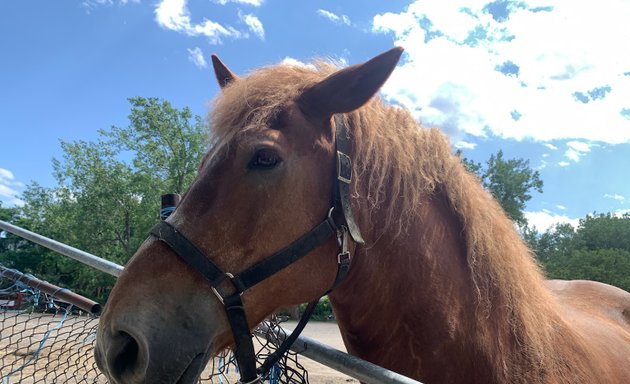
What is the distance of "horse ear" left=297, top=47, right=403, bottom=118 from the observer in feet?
5.57

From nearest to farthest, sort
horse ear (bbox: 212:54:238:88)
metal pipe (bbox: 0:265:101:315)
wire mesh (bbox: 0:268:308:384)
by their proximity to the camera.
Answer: wire mesh (bbox: 0:268:308:384) < horse ear (bbox: 212:54:238:88) < metal pipe (bbox: 0:265:101:315)

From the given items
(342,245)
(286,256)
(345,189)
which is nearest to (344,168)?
(345,189)

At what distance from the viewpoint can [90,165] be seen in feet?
105

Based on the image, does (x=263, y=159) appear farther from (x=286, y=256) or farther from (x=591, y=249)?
(x=591, y=249)

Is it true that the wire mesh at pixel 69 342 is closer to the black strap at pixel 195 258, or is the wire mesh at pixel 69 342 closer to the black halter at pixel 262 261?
the black halter at pixel 262 261

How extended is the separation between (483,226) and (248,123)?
123 centimetres

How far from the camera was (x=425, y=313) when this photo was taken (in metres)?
1.79

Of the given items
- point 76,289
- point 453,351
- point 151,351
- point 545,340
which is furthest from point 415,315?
point 76,289

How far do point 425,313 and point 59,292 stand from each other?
2.84 m

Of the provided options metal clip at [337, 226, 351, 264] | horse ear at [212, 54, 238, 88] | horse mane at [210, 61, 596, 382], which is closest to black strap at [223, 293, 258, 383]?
metal clip at [337, 226, 351, 264]

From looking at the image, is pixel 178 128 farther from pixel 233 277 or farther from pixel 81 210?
pixel 233 277

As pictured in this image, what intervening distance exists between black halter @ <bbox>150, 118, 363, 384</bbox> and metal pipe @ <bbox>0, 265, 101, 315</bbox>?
5.60ft

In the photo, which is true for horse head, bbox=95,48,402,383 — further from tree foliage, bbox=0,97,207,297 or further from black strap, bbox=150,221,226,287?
tree foliage, bbox=0,97,207,297

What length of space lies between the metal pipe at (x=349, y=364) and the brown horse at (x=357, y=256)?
7.6 inches
